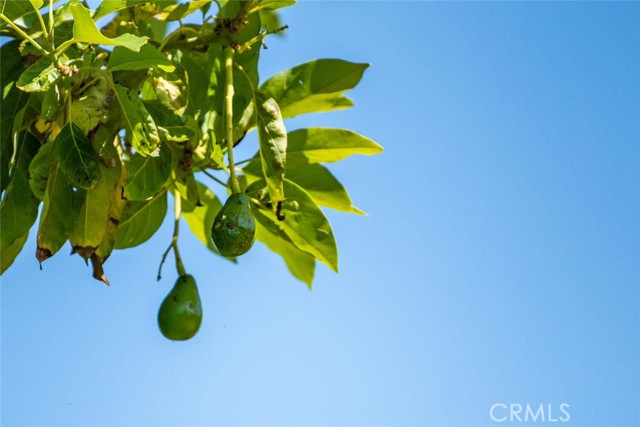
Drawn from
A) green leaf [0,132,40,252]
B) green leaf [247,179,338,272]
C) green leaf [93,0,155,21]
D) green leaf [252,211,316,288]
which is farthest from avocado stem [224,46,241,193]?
green leaf [252,211,316,288]

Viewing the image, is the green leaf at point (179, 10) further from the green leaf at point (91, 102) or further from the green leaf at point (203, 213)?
the green leaf at point (203, 213)

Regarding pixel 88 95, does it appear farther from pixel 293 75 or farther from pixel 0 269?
pixel 293 75

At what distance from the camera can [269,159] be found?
1.56m

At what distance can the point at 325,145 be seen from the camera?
1.88 m

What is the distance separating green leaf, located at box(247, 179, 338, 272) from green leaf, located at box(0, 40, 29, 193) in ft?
1.40

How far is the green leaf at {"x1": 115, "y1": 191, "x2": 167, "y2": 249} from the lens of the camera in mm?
1827

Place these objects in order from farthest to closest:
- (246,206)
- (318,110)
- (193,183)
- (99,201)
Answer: (318,110)
(193,183)
(99,201)
(246,206)

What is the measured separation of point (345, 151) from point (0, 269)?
691 millimetres

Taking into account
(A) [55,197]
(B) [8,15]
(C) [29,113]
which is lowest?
(A) [55,197]

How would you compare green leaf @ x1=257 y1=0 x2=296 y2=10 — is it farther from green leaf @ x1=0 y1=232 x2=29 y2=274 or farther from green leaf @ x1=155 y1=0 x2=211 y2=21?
green leaf @ x1=0 y1=232 x2=29 y2=274

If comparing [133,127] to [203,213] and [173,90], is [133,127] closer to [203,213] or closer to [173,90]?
[173,90]

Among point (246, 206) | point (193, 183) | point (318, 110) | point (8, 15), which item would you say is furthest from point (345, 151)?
point (8, 15)

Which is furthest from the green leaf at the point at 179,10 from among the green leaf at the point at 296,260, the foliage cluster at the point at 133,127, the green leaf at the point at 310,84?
Answer: the green leaf at the point at 296,260

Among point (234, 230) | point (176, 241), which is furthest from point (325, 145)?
point (234, 230)
